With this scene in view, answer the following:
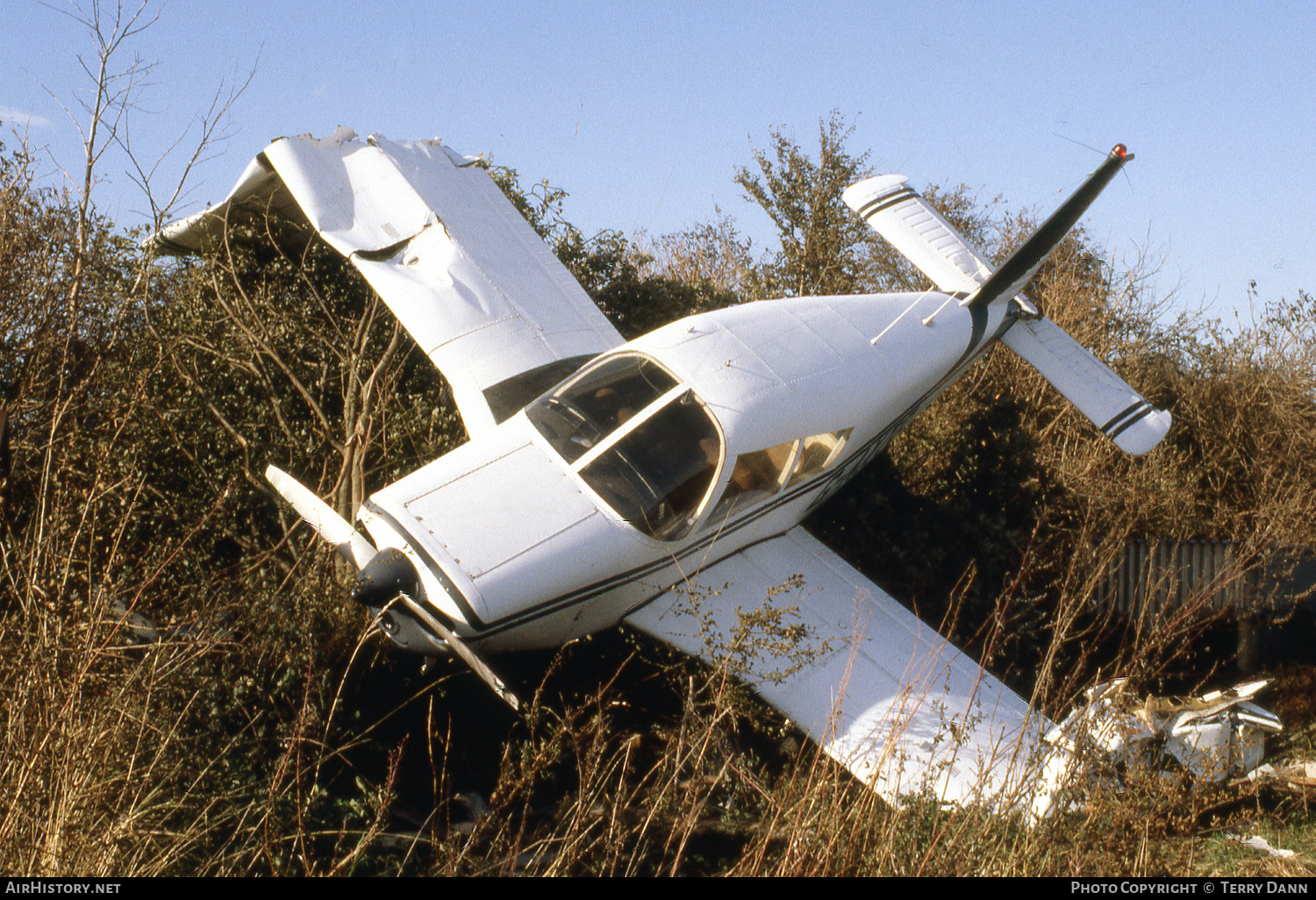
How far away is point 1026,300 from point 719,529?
5063 mm

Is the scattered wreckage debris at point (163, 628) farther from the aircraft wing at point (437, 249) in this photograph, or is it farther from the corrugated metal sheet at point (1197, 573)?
the corrugated metal sheet at point (1197, 573)

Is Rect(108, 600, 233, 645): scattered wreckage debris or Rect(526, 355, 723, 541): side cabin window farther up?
Rect(108, 600, 233, 645): scattered wreckage debris

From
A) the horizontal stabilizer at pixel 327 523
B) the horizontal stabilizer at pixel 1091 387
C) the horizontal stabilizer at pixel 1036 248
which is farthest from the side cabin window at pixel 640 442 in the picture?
the horizontal stabilizer at pixel 1091 387

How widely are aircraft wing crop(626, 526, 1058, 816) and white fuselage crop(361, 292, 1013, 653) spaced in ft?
0.79

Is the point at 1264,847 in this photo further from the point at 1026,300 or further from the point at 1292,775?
the point at 1026,300

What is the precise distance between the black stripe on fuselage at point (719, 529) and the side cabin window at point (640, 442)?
1.09ft

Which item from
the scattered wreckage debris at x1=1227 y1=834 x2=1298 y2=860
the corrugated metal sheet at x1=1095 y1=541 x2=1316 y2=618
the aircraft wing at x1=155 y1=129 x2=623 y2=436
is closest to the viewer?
the scattered wreckage debris at x1=1227 y1=834 x2=1298 y2=860

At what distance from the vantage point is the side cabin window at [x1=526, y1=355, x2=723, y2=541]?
222 inches

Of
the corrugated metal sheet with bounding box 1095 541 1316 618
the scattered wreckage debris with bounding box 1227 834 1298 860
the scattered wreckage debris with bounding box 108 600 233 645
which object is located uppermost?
the scattered wreckage debris with bounding box 108 600 233 645

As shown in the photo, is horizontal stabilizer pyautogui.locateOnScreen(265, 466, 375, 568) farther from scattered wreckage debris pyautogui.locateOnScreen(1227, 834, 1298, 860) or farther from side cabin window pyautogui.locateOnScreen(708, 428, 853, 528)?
scattered wreckage debris pyautogui.locateOnScreen(1227, 834, 1298, 860)

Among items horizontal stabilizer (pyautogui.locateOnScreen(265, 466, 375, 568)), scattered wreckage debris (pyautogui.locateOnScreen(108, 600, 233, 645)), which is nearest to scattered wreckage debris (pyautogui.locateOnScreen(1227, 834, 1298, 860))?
horizontal stabilizer (pyautogui.locateOnScreen(265, 466, 375, 568))

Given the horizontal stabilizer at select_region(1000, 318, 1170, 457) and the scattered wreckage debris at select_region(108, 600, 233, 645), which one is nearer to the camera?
the scattered wreckage debris at select_region(108, 600, 233, 645)

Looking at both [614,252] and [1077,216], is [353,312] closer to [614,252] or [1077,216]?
[614,252]

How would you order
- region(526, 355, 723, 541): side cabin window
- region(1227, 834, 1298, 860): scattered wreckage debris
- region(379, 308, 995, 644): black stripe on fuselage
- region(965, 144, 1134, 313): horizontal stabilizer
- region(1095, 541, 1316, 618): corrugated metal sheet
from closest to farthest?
region(1227, 834, 1298, 860): scattered wreckage debris
region(379, 308, 995, 644): black stripe on fuselage
region(526, 355, 723, 541): side cabin window
region(965, 144, 1134, 313): horizontal stabilizer
region(1095, 541, 1316, 618): corrugated metal sheet
